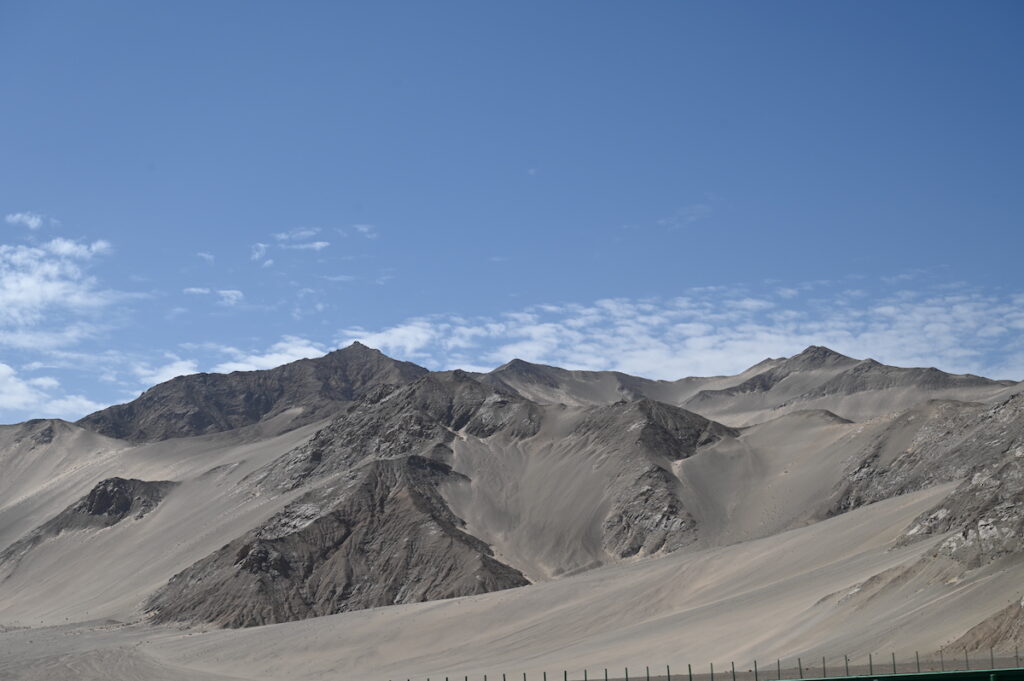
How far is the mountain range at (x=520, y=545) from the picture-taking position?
68.6 m

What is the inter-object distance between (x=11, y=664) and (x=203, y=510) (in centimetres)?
6777

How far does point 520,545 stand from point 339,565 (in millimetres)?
20718

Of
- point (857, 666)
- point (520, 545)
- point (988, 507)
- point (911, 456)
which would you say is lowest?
point (857, 666)

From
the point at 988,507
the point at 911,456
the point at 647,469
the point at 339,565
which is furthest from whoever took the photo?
the point at 647,469

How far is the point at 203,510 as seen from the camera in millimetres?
164875

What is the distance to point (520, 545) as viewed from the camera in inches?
5344

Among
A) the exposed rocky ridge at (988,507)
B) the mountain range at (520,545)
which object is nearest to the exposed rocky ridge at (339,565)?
the mountain range at (520,545)

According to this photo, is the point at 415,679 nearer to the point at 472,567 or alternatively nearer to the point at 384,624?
the point at 384,624

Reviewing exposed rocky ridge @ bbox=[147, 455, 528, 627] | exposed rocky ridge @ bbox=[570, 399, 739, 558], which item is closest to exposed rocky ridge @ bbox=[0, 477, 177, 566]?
exposed rocky ridge @ bbox=[147, 455, 528, 627]

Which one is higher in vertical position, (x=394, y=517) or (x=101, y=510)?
(x=101, y=510)

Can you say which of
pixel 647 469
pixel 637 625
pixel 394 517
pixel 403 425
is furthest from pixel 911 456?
pixel 403 425

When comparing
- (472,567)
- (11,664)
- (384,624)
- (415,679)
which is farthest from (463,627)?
(11,664)

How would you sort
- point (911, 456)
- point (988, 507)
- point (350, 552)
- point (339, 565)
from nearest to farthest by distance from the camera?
point (988, 507) < point (911, 456) < point (339, 565) < point (350, 552)

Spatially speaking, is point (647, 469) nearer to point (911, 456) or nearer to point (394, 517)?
point (394, 517)
